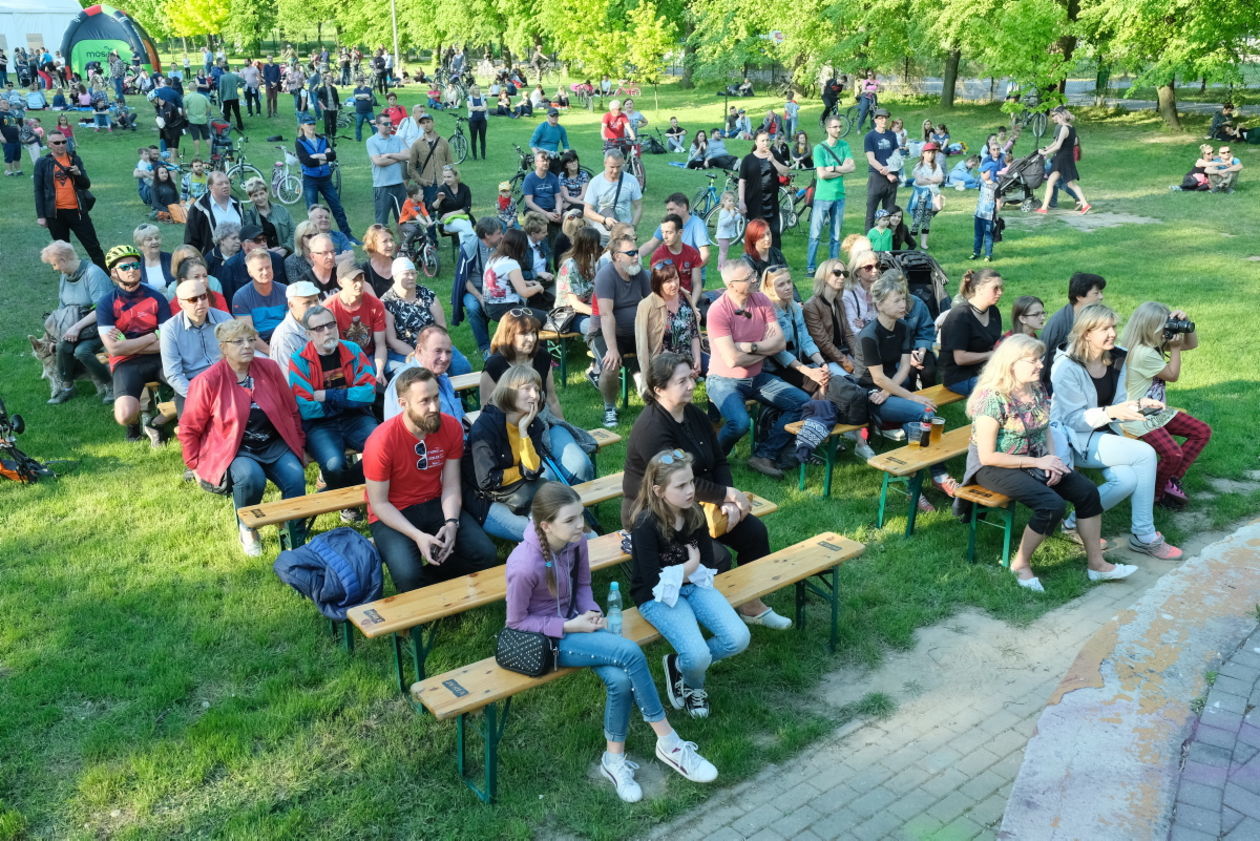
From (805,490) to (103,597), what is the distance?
4.37 metres

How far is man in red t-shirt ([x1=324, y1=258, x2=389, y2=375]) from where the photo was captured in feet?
23.5

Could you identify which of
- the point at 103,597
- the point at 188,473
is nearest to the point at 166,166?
the point at 188,473

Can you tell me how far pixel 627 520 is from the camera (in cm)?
501

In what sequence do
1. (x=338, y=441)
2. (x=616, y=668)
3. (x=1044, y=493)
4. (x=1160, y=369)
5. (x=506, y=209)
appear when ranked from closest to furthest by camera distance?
(x=616, y=668) → (x=1044, y=493) → (x=338, y=441) → (x=1160, y=369) → (x=506, y=209)

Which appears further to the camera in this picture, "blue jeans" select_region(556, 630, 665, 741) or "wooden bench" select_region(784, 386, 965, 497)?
"wooden bench" select_region(784, 386, 965, 497)

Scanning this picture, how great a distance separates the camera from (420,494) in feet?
17.6

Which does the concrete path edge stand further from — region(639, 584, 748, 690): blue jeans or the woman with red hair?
the woman with red hair

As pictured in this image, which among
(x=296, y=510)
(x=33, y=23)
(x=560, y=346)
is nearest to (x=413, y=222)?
(x=560, y=346)

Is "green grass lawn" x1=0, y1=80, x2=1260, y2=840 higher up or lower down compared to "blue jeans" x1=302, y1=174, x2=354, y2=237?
lower down

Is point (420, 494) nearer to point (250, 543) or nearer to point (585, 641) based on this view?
point (250, 543)

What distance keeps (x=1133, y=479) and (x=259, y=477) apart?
17.2 feet

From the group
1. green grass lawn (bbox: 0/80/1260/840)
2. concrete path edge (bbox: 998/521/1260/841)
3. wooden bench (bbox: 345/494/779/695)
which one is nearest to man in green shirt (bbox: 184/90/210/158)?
green grass lawn (bbox: 0/80/1260/840)

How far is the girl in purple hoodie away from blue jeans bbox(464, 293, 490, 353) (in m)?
A: 5.27

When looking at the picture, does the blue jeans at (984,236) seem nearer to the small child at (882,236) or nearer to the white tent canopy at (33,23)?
the small child at (882,236)
